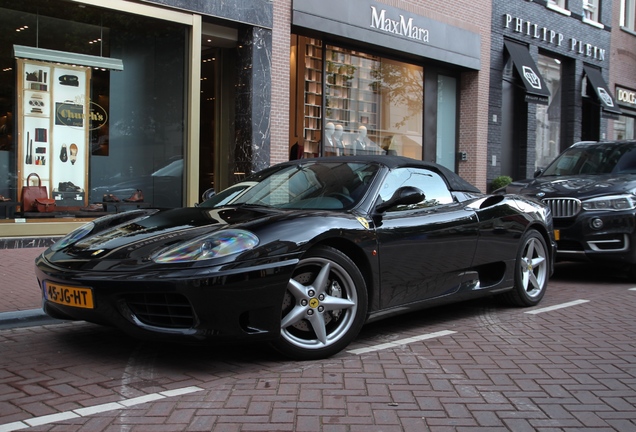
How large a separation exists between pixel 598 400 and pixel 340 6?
11.7 m

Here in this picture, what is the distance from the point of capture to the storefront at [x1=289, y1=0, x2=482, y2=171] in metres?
14.4

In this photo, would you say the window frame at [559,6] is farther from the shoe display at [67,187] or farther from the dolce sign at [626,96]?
the shoe display at [67,187]

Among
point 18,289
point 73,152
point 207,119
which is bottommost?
point 18,289

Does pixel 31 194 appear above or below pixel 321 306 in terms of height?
above

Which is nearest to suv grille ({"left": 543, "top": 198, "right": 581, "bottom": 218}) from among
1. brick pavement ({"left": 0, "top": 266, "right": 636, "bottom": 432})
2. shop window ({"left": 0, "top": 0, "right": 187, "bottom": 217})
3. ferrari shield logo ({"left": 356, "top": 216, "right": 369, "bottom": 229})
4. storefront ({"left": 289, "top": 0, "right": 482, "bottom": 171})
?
brick pavement ({"left": 0, "top": 266, "right": 636, "bottom": 432})

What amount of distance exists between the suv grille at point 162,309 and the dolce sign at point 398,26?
477 inches

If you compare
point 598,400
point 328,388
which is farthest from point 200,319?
point 598,400

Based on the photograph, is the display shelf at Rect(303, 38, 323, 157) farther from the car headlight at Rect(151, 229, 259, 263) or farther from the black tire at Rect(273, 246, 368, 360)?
the car headlight at Rect(151, 229, 259, 263)

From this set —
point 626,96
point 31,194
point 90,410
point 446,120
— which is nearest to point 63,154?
point 31,194

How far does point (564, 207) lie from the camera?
807 cm

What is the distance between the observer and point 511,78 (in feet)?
63.5

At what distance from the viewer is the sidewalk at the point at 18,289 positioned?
5628 millimetres

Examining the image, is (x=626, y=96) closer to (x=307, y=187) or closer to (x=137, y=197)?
(x=137, y=197)

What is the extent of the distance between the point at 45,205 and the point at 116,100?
7.30ft
